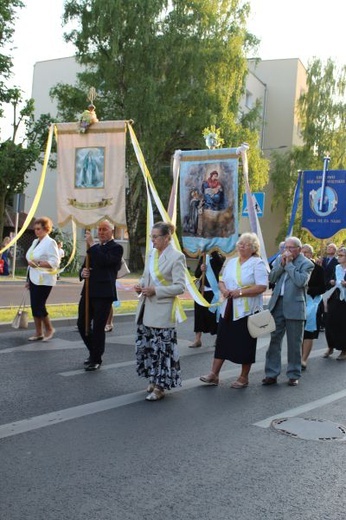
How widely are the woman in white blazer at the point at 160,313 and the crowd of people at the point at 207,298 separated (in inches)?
0.4

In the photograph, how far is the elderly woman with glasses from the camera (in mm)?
9391

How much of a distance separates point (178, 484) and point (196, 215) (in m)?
6.30

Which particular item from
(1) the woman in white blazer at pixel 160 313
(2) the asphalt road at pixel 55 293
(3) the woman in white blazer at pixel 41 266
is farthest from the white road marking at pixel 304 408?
(2) the asphalt road at pixel 55 293

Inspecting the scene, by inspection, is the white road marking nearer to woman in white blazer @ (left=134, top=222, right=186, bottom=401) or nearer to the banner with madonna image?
woman in white blazer @ (left=134, top=222, right=186, bottom=401)

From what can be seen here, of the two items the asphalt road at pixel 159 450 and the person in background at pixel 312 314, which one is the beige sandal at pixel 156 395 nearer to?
the asphalt road at pixel 159 450

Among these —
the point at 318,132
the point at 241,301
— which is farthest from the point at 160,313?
the point at 318,132

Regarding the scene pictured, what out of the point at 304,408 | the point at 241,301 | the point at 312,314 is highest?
the point at 241,301

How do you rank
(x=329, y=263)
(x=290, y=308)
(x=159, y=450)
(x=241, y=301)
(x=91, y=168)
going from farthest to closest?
(x=329, y=263), (x=91, y=168), (x=290, y=308), (x=241, y=301), (x=159, y=450)

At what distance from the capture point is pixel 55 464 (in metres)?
4.09

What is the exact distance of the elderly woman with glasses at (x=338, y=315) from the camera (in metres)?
9.39

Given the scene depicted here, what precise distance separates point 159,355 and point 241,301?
3.83ft

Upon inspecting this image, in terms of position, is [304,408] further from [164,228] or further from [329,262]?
[329,262]

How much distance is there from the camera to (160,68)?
28.2 m

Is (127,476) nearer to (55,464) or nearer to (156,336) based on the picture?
(55,464)
